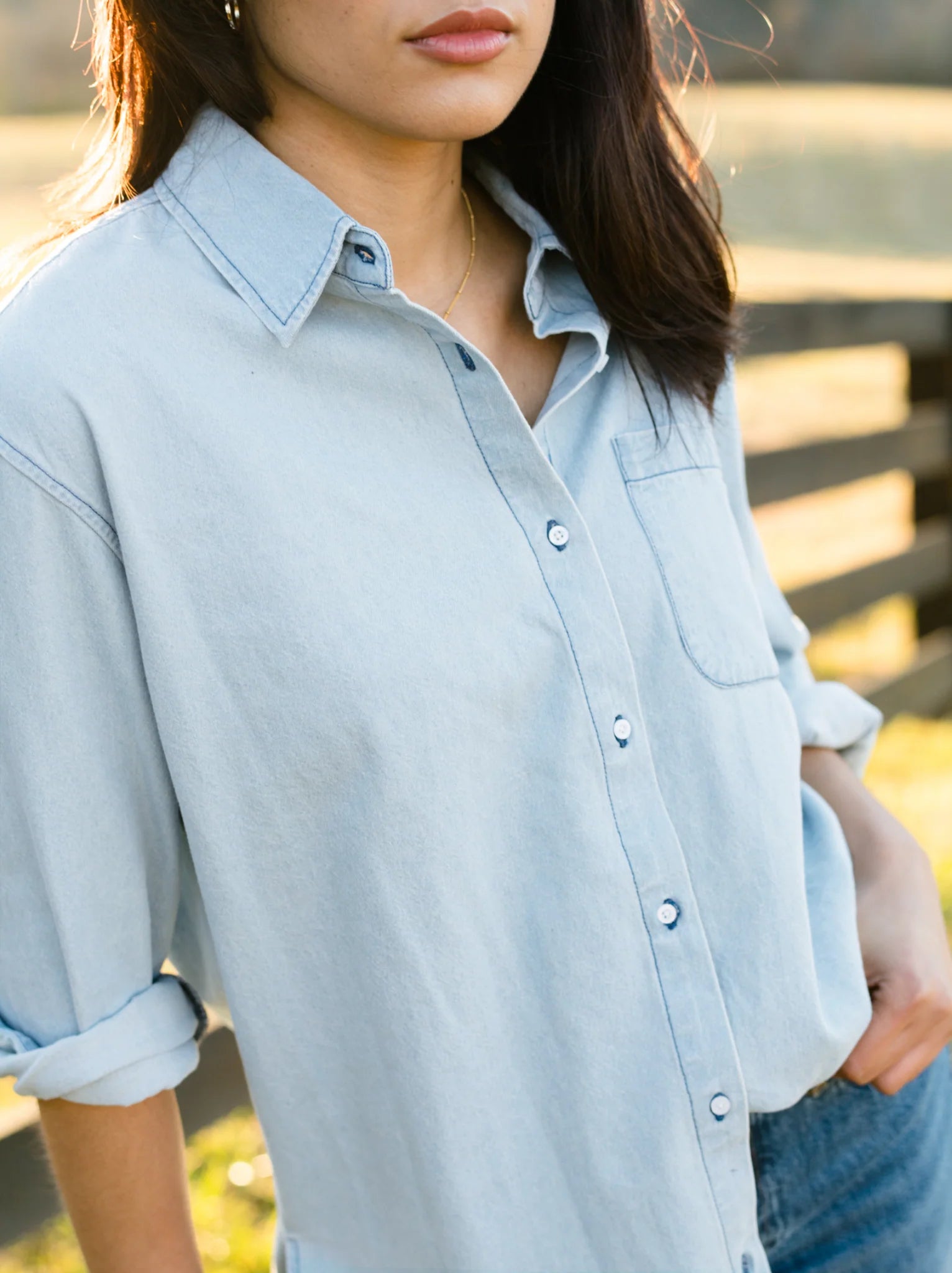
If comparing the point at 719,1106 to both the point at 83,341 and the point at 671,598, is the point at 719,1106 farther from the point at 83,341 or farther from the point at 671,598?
the point at 83,341

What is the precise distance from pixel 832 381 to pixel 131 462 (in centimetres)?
1077

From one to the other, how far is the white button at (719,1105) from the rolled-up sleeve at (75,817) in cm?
44

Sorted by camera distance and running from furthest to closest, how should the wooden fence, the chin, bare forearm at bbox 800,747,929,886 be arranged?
the wooden fence, bare forearm at bbox 800,747,929,886, the chin

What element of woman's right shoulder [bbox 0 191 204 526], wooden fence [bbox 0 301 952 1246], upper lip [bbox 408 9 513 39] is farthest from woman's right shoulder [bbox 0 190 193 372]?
wooden fence [bbox 0 301 952 1246]

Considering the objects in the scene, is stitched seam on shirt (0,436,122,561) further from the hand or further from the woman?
the hand

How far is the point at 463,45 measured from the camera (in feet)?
3.11

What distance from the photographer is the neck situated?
1.02m

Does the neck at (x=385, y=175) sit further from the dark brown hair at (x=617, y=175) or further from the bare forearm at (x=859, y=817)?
the bare forearm at (x=859, y=817)

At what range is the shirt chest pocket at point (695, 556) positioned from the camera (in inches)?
43.4

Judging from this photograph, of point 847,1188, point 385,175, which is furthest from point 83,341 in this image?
point 847,1188

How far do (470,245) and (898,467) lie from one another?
326 cm

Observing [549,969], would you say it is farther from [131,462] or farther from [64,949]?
[131,462]

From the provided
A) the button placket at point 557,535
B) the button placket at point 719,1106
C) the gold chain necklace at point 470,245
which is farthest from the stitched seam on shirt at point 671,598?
the button placket at point 719,1106

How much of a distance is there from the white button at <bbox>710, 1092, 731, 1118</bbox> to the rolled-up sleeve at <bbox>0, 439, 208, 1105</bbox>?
17.3 inches
